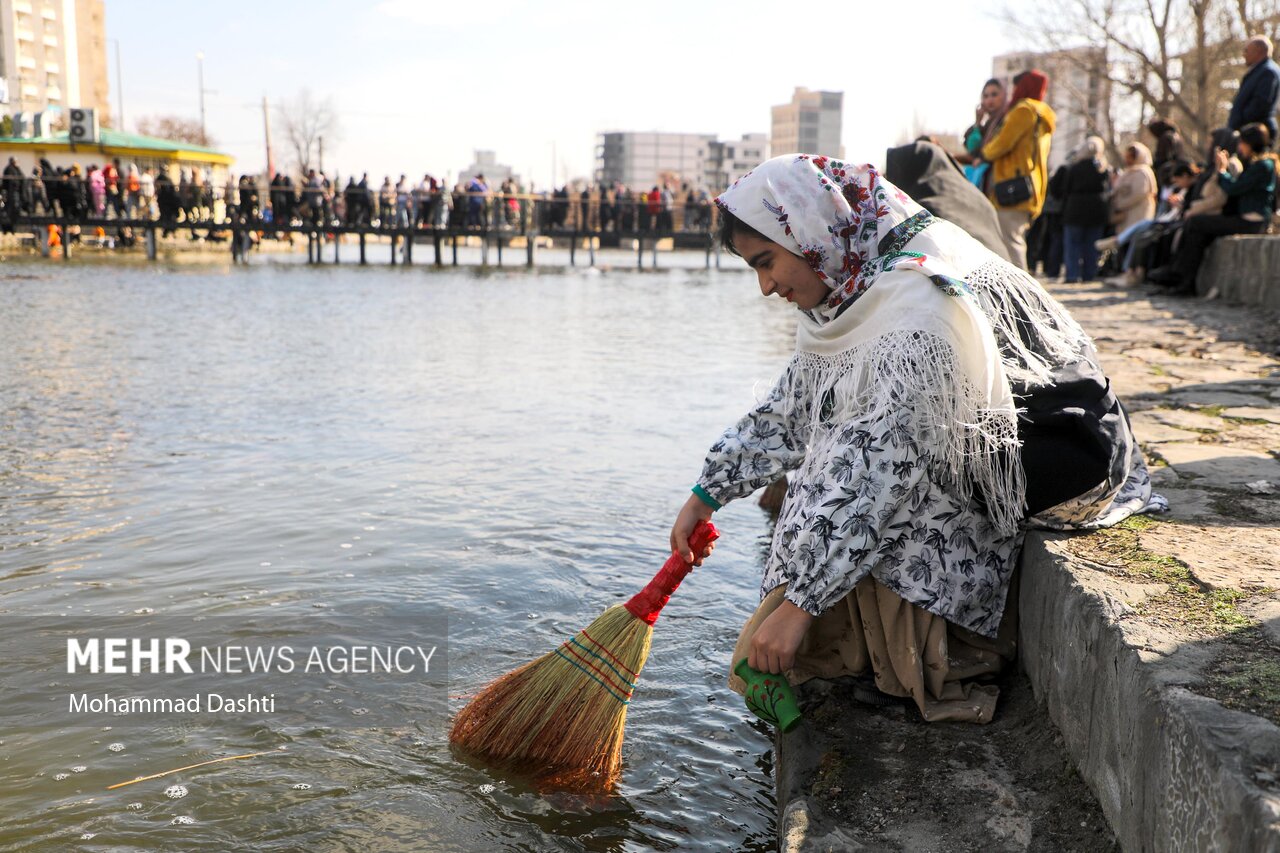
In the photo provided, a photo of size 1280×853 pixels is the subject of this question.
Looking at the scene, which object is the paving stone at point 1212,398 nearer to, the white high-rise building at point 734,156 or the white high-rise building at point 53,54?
the white high-rise building at point 53,54

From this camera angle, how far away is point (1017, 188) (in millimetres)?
6574

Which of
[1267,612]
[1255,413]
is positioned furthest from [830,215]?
[1255,413]

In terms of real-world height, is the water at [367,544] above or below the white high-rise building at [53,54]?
below

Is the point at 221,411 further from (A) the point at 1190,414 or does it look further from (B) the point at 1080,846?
(B) the point at 1080,846

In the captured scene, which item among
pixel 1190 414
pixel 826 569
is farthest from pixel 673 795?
pixel 1190 414

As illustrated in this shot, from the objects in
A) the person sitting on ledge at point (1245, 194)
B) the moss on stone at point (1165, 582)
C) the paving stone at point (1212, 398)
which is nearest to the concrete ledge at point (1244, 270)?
the person sitting on ledge at point (1245, 194)

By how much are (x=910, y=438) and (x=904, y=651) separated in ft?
1.43

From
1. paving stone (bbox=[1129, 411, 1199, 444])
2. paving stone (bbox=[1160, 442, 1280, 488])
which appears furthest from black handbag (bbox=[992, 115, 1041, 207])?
paving stone (bbox=[1160, 442, 1280, 488])

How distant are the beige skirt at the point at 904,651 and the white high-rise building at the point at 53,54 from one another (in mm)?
67388

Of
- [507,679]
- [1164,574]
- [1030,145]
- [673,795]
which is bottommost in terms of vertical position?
[673,795]

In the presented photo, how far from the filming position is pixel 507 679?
102 inches

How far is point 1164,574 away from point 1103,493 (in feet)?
0.79

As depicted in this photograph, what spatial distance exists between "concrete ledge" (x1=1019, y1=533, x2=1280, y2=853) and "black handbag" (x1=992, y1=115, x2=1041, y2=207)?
479 cm

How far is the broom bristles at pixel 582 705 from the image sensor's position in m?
2.48
